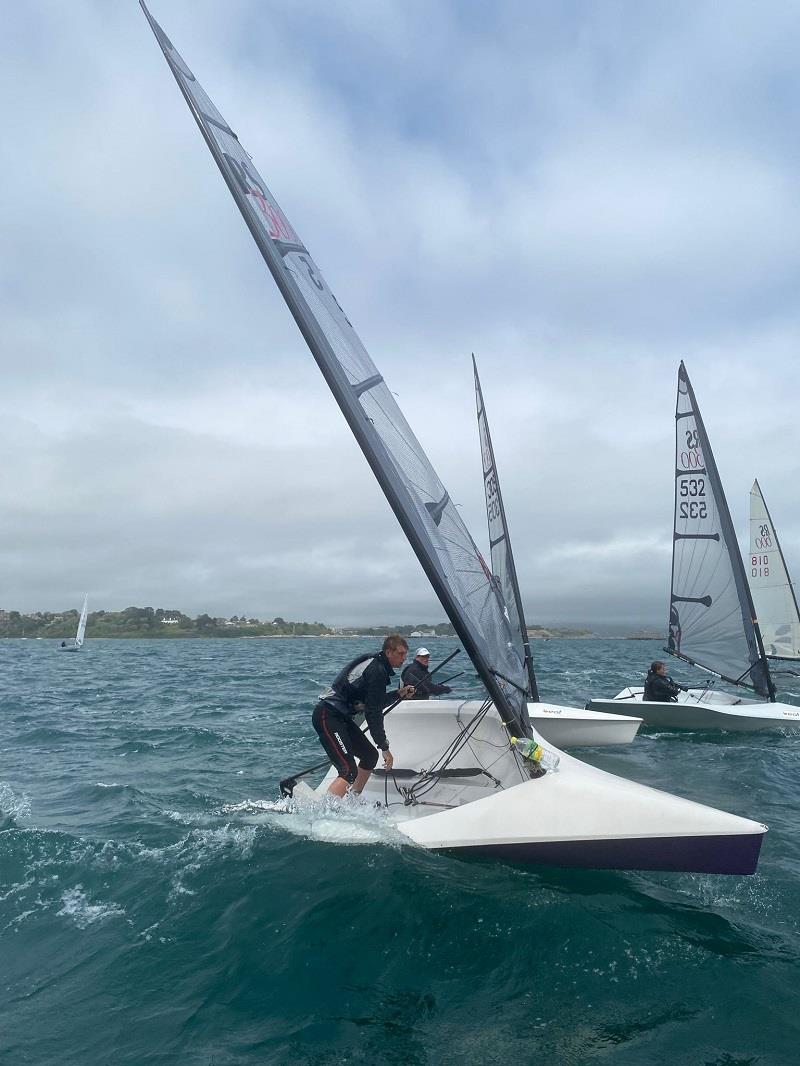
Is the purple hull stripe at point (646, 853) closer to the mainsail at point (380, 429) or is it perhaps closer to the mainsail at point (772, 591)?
the mainsail at point (380, 429)

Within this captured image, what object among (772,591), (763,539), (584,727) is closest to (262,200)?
(584,727)

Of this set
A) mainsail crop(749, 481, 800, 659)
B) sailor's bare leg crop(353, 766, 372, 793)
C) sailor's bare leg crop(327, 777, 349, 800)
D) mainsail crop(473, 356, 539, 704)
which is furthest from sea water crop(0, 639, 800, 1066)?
mainsail crop(749, 481, 800, 659)

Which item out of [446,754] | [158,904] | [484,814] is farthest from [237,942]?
[446,754]

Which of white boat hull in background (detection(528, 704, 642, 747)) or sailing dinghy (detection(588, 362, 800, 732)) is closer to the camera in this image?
white boat hull in background (detection(528, 704, 642, 747))

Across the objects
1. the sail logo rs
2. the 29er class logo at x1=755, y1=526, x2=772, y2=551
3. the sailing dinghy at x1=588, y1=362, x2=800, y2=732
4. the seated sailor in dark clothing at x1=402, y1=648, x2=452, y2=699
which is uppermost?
the sail logo rs

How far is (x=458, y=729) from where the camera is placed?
7.26 meters

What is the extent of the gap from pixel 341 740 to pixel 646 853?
244 centimetres

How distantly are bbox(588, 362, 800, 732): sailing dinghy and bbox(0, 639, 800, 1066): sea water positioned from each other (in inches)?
264

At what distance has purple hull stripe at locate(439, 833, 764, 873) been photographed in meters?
4.11

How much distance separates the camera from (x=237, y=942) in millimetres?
3936

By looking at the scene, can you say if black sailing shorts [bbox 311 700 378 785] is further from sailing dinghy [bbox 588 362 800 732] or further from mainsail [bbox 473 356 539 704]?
sailing dinghy [bbox 588 362 800 732]

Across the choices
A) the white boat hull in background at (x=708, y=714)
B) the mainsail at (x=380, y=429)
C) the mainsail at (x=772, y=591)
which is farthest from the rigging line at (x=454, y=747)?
the mainsail at (x=772, y=591)

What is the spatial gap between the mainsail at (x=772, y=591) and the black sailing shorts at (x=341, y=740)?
729 inches

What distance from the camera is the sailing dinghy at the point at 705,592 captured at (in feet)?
42.3
